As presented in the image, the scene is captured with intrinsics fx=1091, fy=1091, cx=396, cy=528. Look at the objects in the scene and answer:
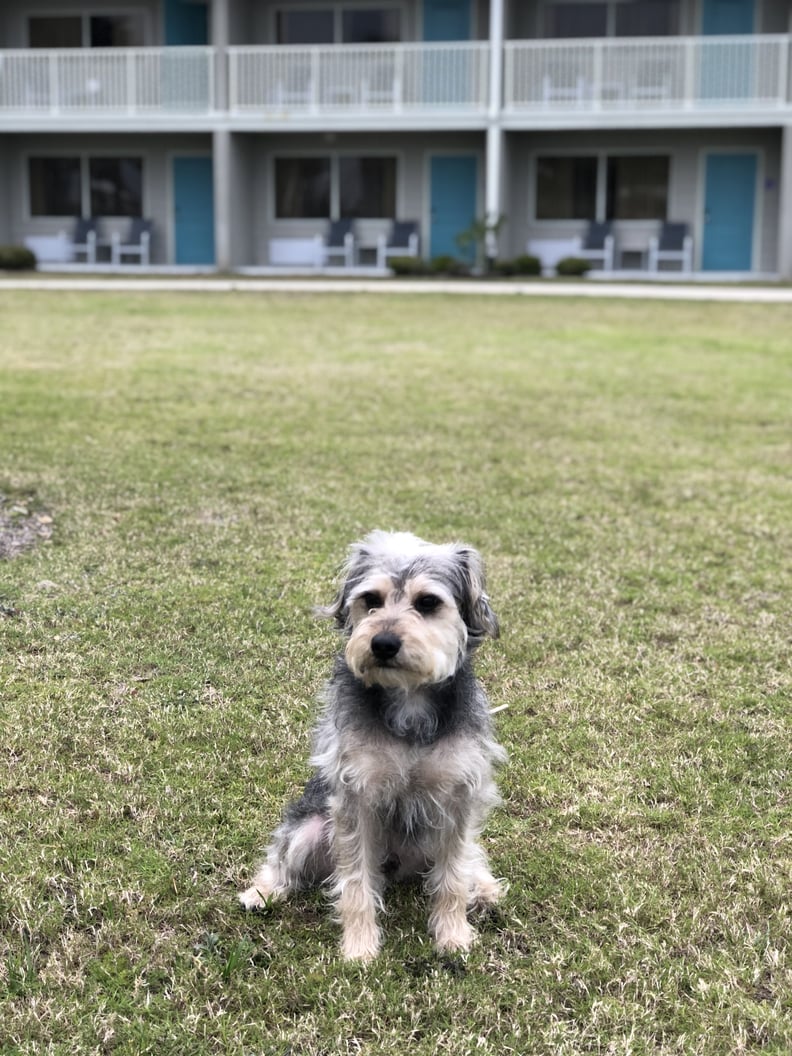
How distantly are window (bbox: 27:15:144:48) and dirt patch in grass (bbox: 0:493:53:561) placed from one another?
2054 cm

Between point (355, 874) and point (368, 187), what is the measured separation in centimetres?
2214

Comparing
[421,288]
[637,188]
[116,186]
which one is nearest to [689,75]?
[637,188]

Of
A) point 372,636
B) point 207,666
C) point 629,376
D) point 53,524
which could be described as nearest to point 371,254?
point 629,376

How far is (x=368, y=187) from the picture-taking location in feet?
76.1

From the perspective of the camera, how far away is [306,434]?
26.2 ft

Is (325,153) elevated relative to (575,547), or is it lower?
elevated

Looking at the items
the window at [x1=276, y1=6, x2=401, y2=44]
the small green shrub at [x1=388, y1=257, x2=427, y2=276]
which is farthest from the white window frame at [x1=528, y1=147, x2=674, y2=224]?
the window at [x1=276, y1=6, x2=401, y2=44]

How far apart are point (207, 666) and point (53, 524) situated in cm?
201

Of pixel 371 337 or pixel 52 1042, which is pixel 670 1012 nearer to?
Answer: pixel 52 1042

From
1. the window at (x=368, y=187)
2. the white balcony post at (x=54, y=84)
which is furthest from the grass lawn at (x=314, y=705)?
the window at (x=368, y=187)

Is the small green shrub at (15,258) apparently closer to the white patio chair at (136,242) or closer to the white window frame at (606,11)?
the white patio chair at (136,242)

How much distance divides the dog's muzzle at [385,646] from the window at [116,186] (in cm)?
2351

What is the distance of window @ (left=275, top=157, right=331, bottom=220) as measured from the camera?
23281 mm

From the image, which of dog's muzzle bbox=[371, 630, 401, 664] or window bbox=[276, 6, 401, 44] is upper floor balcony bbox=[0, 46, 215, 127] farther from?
dog's muzzle bbox=[371, 630, 401, 664]
